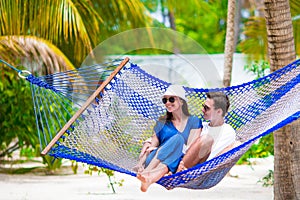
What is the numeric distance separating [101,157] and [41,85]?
0.50 m

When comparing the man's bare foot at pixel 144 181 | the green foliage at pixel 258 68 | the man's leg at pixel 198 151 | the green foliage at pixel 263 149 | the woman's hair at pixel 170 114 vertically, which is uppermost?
the green foliage at pixel 258 68

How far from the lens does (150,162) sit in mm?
3686

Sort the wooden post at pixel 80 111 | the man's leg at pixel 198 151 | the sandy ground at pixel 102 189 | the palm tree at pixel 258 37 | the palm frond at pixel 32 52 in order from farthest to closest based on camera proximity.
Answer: the palm tree at pixel 258 37
the palm frond at pixel 32 52
the sandy ground at pixel 102 189
the man's leg at pixel 198 151
the wooden post at pixel 80 111

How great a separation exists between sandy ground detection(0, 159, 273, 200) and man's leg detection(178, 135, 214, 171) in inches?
56.9

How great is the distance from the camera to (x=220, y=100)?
3.91m

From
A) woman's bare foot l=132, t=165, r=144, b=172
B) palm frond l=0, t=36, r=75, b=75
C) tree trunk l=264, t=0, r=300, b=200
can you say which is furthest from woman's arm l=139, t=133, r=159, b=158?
palm frond l=0, t=36, r=75, b=75

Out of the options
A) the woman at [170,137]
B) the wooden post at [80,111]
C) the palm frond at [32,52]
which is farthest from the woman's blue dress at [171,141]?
the palm frond at [32,52]

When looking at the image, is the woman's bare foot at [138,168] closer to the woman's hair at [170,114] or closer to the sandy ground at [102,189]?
the woman's hair at [170,114]

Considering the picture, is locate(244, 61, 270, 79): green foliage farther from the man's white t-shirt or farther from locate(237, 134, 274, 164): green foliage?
the man's white t-shirt

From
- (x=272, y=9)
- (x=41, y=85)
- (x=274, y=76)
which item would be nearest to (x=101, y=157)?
(x=41, y=85)

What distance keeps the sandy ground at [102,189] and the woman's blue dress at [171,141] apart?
131 cm

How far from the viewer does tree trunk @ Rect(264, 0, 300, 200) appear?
4156 mm

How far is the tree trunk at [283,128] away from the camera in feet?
13.6

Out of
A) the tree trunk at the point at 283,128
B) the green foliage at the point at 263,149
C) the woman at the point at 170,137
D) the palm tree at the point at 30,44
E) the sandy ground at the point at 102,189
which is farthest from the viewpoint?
the green foliage at the point at 263,149
